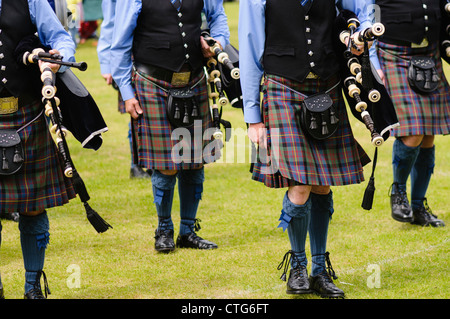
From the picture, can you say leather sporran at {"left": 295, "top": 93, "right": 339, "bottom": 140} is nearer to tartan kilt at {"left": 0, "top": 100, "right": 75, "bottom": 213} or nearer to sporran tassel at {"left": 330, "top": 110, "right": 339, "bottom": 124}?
sporran tassel at {"left": 330, "top": 110, "right": 339, "bottom": 124}

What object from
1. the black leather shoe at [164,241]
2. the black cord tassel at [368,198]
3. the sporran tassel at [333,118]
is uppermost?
the sporran tassel at [333,118]

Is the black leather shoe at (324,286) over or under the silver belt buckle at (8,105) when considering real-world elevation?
under

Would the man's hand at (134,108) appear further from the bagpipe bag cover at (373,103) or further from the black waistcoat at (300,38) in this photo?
the bagpipe bag cover at (373,103)

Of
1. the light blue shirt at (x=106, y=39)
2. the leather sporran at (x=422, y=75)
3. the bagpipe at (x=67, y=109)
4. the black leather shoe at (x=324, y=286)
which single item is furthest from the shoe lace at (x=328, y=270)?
the light blue shirt at (x=106, y=39)

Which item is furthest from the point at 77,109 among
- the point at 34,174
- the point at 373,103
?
the point at 373,103

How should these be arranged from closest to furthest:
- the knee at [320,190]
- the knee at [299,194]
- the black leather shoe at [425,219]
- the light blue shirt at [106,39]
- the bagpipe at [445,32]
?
the knee at [299,194] → the knee at [320,190] → the bagpipe at [445,32] → the black leather shoe at [425,219] → the light blue shirt at [106,39]

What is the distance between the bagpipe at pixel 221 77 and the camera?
5.00 m

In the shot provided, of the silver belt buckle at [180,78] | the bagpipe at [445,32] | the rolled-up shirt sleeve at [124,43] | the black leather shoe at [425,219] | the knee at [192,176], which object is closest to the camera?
the rolled-up shirt sleeve at [124,43]

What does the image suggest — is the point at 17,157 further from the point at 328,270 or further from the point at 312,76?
the point at 328,270

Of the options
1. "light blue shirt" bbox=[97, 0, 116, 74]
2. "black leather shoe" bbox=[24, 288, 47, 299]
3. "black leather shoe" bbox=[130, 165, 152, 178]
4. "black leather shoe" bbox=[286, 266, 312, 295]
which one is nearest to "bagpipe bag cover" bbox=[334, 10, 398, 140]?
"black leather shoe" bbox=[286, 266, 312, 295]

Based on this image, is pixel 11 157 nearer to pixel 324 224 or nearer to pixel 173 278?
pixel 173 278

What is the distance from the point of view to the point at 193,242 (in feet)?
17.5

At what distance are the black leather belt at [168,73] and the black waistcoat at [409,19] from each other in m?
1.39
